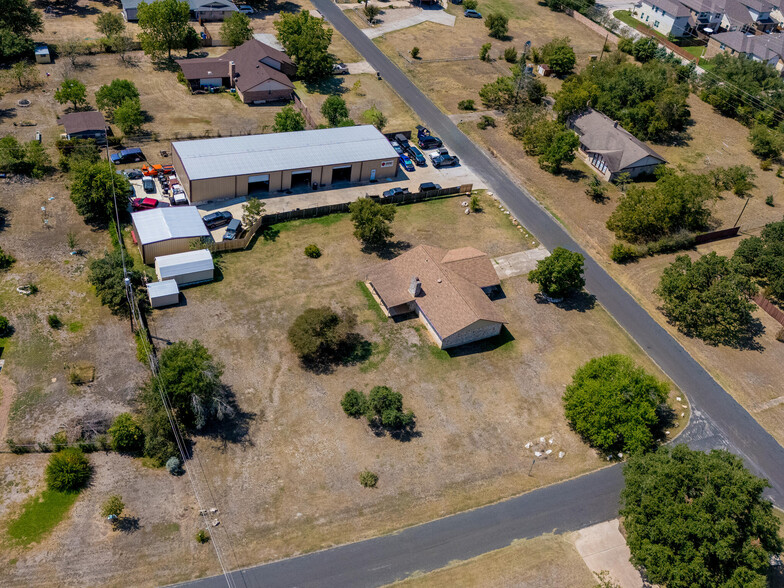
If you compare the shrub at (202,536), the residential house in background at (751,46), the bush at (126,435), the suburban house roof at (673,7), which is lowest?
the shrub at (202,536)

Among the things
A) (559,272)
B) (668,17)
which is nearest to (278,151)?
(559,272)

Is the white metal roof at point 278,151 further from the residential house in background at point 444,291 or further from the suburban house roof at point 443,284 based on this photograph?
the residential house in background at point 444,291

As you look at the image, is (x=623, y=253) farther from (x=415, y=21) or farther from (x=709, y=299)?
(x=415, y=21)

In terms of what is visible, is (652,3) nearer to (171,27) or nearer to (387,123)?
(387,123)

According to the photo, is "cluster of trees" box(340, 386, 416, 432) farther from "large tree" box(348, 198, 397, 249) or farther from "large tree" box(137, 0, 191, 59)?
"large tree" box(137, 0, 191, 59)

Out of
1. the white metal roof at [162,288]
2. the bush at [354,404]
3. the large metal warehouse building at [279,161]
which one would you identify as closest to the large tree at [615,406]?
the bush at [354,404]

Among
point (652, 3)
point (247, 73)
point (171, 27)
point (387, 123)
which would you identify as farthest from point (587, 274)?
point (652, 3)
